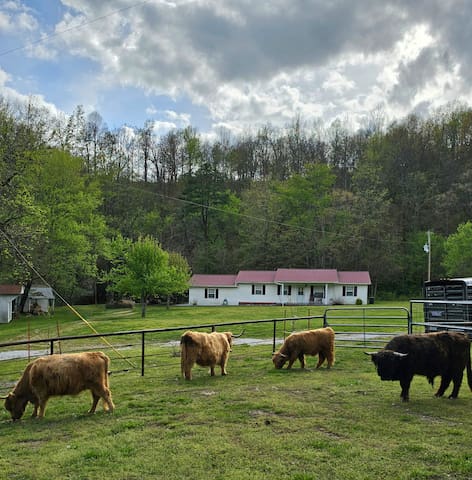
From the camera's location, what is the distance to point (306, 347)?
12.0 m

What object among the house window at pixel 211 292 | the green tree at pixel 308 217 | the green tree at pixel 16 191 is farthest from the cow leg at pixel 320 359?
the green tree at pixel 308 217

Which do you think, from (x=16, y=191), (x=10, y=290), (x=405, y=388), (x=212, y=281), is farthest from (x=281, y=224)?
(x=405, y=388)

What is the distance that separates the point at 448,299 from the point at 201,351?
39.1 ft

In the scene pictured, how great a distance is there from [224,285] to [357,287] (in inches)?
556

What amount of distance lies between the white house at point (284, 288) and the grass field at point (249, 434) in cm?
4020

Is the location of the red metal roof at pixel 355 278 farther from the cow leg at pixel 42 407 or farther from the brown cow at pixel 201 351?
the cow leg at pixel 42 407

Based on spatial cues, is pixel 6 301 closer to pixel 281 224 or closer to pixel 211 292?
pixel 211 292

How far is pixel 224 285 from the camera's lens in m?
51.2

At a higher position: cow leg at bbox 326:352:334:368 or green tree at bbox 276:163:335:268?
green tree at bbox 276:163:335:268

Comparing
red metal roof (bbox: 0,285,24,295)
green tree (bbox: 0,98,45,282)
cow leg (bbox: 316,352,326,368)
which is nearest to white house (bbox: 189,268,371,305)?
red metal roof (bbox: 0,285,24,295)

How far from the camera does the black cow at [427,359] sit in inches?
330

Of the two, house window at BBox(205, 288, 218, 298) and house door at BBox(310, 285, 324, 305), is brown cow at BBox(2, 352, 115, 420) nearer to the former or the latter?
house door at BBox(310, 285, 324, 305)

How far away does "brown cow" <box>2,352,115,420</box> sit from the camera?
300 inches

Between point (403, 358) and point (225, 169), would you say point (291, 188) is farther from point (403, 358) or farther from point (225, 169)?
point (403, 358)
